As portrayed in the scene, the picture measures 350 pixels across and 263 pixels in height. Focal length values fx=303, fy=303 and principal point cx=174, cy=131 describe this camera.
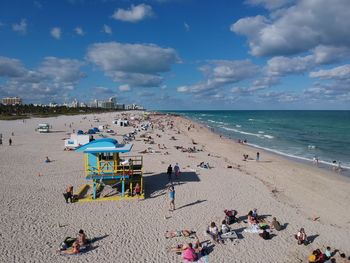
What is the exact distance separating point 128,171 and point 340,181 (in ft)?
51.3

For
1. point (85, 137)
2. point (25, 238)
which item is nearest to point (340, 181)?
point (25, 238)

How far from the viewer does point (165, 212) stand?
543 inches

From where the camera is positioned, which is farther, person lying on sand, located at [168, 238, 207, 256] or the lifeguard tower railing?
the lifeguard tower railing

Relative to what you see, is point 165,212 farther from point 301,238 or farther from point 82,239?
point 301,238

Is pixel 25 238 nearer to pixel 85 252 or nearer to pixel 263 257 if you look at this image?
pixel 85 252

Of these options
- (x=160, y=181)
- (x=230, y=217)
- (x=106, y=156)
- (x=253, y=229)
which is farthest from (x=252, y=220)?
(x=106, y=156)

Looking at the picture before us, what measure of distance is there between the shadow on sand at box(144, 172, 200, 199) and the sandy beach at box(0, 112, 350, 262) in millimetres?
56

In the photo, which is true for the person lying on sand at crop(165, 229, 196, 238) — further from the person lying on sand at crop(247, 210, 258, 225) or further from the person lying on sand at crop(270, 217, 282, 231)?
the person lying on sand at crop(270, 217, 282, 231)

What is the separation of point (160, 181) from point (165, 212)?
5.15 m

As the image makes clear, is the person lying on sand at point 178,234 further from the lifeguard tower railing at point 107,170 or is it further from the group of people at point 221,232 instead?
the lifeguard tower railing at point 107,170

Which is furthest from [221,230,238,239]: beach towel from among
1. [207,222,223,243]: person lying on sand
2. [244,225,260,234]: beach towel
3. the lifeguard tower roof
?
the lifeguard tower roof

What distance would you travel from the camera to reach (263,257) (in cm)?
1034

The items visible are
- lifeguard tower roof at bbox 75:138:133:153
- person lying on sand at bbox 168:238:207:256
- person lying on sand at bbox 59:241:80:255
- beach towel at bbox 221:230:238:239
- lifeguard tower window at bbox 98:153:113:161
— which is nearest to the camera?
person lying on sand at bbox 59:241:80:255

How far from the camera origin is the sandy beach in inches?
415
